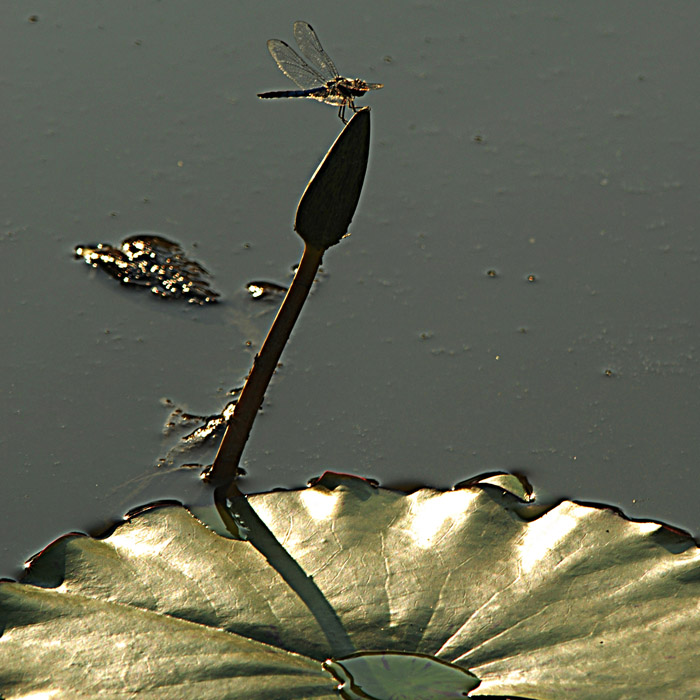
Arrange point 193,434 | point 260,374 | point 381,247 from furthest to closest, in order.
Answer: point 381,247 → point 193,434 → point 260,374

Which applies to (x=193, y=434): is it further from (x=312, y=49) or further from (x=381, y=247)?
(x=312, y=49)

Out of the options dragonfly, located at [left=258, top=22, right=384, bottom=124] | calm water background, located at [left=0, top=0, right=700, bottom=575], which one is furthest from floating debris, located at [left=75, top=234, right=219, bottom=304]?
dragonfly, located at [left=258, top=22, right=384, bottom=124]

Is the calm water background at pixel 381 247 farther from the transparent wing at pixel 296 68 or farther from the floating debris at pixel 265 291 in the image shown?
the transparent wing at pixel 296 68

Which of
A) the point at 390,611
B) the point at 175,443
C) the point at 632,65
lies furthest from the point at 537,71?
the point at 390,611

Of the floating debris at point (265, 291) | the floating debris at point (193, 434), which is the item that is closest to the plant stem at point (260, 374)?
the floating debris at point (193, 434)

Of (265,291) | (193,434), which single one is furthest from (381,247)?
(193,434)

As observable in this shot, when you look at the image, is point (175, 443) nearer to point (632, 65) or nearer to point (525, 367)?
point (525, 367)
